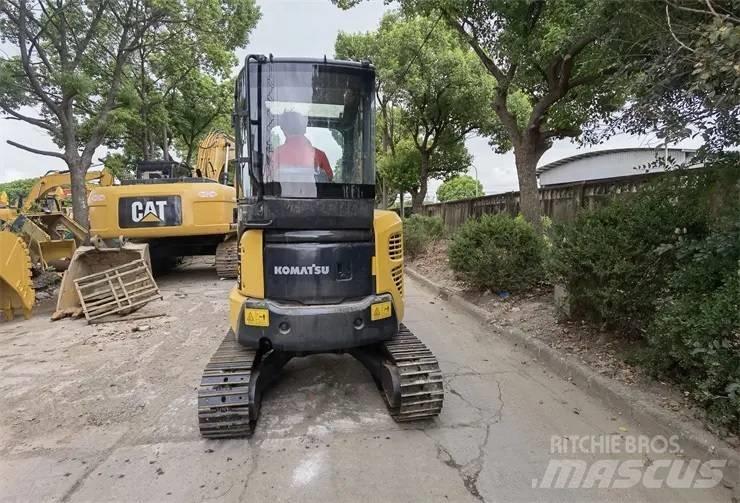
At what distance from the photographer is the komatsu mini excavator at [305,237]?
305cm

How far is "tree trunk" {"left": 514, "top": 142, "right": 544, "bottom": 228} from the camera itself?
27.8ft

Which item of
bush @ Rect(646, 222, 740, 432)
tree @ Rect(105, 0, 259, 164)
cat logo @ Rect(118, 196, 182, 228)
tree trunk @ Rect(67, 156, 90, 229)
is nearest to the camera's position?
→ bush @ Rect(646, 222, 740, 432)

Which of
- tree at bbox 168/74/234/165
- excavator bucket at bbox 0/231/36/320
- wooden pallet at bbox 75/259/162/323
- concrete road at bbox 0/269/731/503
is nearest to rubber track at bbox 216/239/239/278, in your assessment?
wooden pallet at bbox 75/259/162/323

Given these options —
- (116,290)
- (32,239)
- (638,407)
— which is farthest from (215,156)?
(638,407)

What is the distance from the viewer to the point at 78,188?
41.6 ft

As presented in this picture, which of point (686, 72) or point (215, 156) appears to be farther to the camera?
point (215, 156)

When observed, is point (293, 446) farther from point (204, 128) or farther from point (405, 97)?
point (204, 128)

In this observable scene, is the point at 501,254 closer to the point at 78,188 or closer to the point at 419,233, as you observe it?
the point at 419,233

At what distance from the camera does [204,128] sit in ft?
76.0

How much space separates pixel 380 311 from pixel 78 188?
12.9 metres

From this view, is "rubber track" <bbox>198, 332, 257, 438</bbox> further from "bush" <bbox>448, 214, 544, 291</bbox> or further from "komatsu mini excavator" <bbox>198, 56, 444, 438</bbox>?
"bush" <bbox>448, 214, 544, 291</bbox>

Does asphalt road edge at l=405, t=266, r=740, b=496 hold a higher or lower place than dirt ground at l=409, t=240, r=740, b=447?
lower

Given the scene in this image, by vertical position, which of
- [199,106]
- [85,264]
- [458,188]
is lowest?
[85,264]

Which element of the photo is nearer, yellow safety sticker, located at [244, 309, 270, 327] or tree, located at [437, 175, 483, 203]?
yellow safety sticker, located at [244, 309, 270, 327]
